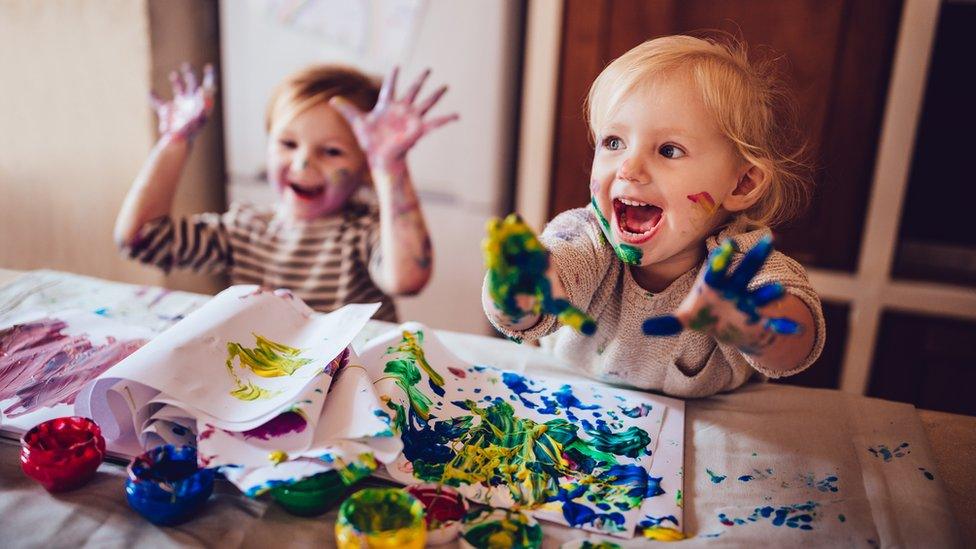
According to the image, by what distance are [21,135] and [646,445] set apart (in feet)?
6.68

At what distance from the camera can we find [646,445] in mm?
794

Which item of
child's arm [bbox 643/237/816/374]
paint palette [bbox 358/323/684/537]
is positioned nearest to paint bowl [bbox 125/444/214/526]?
paint palette [bbox 358/323/684/537]

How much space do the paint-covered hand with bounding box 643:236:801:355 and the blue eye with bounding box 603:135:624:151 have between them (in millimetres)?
247

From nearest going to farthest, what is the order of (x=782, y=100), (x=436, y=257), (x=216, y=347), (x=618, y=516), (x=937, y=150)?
(x=618, y=516) < (x=216, y=347) < (x=782, y=100) < (x=937, y=150) < (x=436, y=257)

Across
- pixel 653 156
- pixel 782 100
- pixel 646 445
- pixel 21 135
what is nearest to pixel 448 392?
pixel 646 445

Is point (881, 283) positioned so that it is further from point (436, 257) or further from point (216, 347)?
point (216, 347)

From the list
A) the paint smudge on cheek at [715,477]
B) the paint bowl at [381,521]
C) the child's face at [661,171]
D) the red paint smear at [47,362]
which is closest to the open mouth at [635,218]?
the child's face at [661,171]

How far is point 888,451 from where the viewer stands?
0.80m

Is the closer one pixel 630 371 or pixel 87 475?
pixel 87 475

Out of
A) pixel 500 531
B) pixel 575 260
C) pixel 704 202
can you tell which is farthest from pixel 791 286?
pixel 500 531

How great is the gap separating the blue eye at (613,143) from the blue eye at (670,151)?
0.16ft

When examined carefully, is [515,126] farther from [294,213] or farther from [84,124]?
[84,124]

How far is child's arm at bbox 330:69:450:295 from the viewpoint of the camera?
1.09 metres

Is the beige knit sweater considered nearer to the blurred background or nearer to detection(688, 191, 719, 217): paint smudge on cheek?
detection(688, 191, 719, 217): paint smudge on cheek
